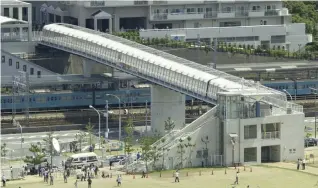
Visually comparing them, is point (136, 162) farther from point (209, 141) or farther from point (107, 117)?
point (107, 117)

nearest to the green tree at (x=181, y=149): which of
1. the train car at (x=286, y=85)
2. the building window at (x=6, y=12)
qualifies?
the train car at (x=286, y=85)

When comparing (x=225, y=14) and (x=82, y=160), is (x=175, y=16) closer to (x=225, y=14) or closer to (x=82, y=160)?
(x=225, y=14)

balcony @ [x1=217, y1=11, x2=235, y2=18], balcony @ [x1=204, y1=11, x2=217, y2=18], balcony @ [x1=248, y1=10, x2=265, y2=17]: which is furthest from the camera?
balcony @ [x1=248, y1=10, x2=265, y2=17]

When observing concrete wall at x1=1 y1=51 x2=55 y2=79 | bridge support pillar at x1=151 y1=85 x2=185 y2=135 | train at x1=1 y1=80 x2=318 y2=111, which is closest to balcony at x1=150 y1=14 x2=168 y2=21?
concrete wall at x1=1 y1=51 x2=55 y2=79

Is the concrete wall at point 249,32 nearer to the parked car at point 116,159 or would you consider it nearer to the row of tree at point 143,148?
the row of tree at point 143,148

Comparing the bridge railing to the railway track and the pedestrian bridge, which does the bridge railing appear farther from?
the railway track
